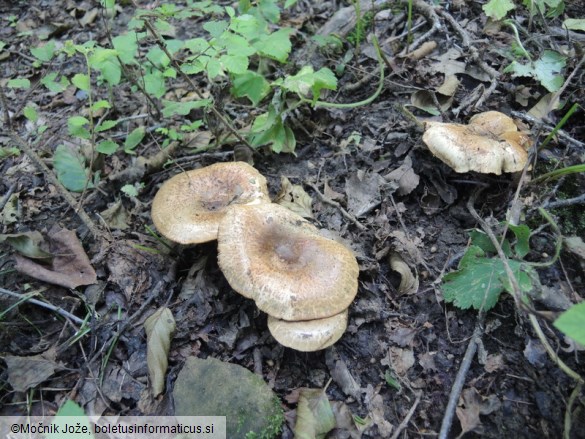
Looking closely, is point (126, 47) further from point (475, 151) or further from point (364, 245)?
point (475, 151)

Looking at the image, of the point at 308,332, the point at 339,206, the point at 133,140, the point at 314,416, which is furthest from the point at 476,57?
the point at 314,416

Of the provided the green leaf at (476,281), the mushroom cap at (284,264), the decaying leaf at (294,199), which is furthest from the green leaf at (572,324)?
the decaying leaf at (294,199)

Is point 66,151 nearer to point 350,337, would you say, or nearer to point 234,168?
point 234,168

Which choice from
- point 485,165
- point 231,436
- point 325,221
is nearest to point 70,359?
point 231,436

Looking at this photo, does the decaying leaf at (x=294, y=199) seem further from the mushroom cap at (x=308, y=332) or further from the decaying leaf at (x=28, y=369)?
the decaying leaf at (x=28, y=369)

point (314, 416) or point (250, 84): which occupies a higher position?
point (250, 84)

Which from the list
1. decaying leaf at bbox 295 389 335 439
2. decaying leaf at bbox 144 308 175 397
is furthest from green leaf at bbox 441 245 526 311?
decaying leaf at bbox 144 308 175 397
